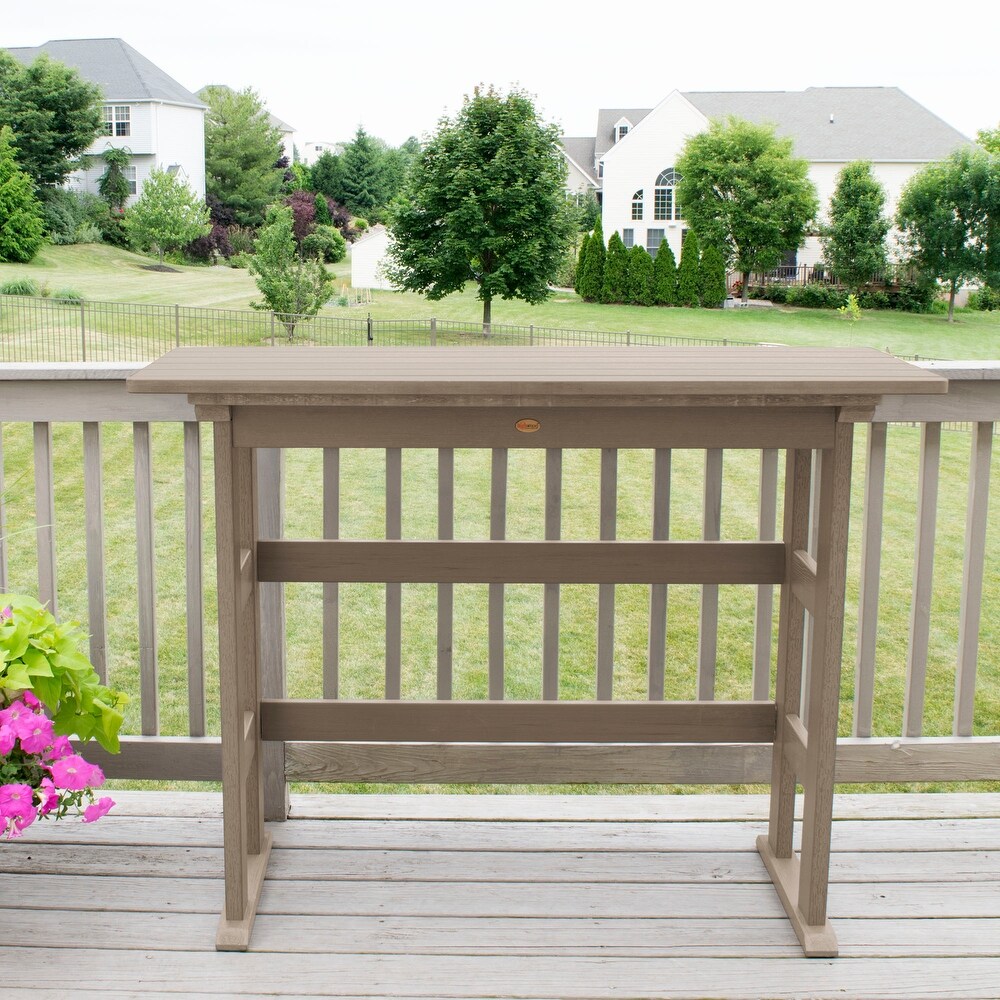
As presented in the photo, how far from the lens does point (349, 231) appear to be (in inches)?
1676

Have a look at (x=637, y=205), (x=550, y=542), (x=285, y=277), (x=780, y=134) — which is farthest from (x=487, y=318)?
(x=550, y=542)

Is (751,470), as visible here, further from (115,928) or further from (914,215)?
(914,215)

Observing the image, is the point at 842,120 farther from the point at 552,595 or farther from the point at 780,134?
the point at 552,595

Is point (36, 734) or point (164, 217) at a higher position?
point (164, 217)

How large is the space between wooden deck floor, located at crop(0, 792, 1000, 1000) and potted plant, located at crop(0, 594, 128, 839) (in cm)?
22

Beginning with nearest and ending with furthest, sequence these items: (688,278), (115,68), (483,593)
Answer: (483,593)
(688,278)
(115,68)

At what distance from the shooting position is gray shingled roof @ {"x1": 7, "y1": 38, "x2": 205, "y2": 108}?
38625 mm

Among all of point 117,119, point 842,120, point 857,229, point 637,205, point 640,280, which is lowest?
point 640,280

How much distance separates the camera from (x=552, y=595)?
2170mm

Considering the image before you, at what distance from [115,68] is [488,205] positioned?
2164 cm

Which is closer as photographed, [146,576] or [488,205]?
[146,576]

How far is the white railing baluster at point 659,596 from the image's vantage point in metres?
2.07

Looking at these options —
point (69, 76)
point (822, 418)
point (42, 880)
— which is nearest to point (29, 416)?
point (42, 880)

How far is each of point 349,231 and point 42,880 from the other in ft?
139
